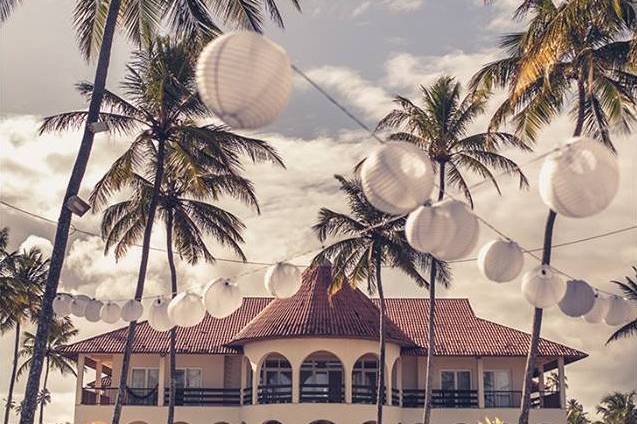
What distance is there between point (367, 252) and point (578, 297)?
13570 mm

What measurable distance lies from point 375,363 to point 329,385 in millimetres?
3048

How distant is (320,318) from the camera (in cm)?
2900

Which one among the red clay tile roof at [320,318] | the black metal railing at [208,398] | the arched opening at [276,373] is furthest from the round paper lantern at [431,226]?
the black metal railing at [208,398]

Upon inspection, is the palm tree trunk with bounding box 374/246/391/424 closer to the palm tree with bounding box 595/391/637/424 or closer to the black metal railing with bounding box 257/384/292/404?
the black metal railing with bounding box 257/384/292/404

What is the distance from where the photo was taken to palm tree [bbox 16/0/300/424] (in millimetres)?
14195

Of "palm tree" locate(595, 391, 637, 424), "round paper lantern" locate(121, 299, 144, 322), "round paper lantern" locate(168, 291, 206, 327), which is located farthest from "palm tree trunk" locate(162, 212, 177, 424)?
"palm tree" locate(595, 391, 637, 424)

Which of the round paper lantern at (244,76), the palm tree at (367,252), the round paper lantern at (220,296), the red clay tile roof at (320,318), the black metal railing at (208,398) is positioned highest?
the palm tree at (367,252)

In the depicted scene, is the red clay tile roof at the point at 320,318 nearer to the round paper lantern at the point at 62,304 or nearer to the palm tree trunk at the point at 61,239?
the round paper lantern at the point at 62,304

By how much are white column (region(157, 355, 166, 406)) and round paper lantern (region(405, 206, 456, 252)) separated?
2208cm

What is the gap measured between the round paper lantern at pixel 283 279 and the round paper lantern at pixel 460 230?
15.0 ft

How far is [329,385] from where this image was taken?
2892 cm

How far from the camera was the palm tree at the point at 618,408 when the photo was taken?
195 feet

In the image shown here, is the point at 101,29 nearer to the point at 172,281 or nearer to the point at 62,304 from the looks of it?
the point at 62,304

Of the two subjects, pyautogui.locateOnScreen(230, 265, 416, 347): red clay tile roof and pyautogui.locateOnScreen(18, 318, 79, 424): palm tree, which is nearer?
pyautogui.locateOnScreen(230, 265, 416, 347): red clay tile roof
